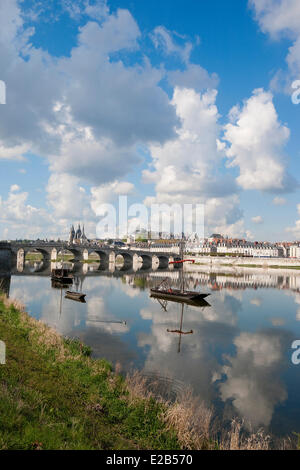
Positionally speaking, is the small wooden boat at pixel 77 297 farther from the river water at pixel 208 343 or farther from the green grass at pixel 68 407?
the green grass at pixel 68 407

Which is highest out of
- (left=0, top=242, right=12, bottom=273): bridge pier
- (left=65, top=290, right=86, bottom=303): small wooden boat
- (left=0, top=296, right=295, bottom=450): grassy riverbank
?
(left=0, top=242, right=12, bottom=273): bridge pier

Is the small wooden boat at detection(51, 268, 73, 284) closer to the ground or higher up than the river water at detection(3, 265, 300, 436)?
higher up

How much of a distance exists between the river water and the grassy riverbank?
9.08 ft

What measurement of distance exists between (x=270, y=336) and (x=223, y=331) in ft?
15.5

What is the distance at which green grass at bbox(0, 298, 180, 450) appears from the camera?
834 centimetres

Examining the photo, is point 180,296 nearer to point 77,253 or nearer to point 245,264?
point 77,253

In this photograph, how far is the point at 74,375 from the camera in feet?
48.9

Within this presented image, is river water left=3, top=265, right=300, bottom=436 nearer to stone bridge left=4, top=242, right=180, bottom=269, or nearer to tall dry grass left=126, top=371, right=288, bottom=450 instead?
tall dry grass left=126, top=371, right=288, bottom=450

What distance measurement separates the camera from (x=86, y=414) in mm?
10781

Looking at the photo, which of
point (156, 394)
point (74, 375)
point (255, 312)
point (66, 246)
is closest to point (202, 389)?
point (156, 394)

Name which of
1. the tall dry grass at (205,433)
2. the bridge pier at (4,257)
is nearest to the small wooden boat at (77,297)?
the bridge pier at (4,257)

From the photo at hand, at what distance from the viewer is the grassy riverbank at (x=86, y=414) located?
8516mm

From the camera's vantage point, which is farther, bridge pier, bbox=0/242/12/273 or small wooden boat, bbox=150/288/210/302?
bridge pier, bbox=0/242/12/273

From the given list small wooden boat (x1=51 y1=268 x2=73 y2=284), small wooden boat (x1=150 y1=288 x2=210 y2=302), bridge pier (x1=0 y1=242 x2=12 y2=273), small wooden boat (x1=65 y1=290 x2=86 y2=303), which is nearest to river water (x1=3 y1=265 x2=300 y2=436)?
small wooden boat (x1=65 y1=290 x2=86 y2=303)
